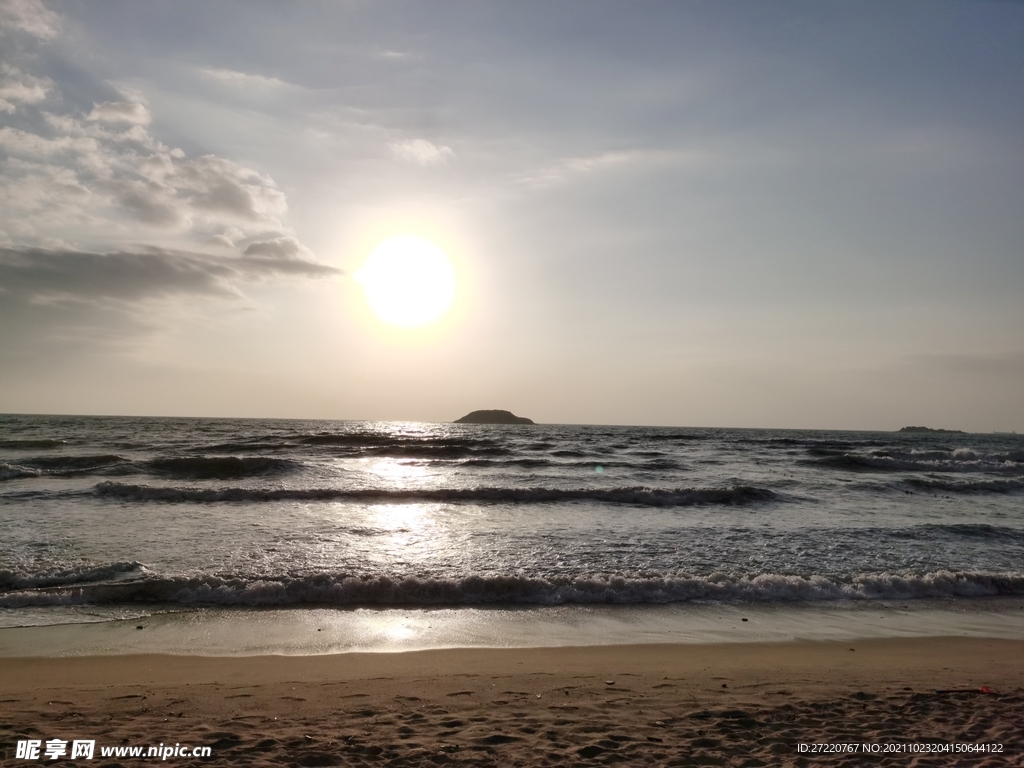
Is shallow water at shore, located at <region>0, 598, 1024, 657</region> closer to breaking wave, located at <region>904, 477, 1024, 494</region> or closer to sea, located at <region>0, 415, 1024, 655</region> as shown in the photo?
sea, located at <region>0, 415, 1024, 655</region>

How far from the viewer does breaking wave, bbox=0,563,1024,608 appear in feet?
32.5

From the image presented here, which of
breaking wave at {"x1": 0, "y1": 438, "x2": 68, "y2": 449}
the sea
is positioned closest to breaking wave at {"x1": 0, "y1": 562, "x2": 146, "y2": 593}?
the sea

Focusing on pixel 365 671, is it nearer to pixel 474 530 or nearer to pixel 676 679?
pixel 676 679

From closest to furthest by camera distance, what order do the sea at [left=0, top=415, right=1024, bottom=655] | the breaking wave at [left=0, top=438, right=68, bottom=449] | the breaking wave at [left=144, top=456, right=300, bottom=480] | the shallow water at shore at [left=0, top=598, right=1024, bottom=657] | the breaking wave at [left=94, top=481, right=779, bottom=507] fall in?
1. the shallow water at shore at [left=0, top=598, right=1024, bottom=657]
2. the sea at [left=0, top=415, right=1024, bottom=655]
3. the breaking wave at [left=94, top=481, right=779, bottom=507]
4. the breaking wave at [left=144, top=456, right=300, bottom=480]
5. the breaking wave at [left=0, top=438, right=68, bottom=449]

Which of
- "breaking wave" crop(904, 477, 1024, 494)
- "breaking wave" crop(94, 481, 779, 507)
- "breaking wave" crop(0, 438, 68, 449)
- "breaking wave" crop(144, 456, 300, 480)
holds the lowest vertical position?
"breaking wave" crop(904, 477, 1024, 494)

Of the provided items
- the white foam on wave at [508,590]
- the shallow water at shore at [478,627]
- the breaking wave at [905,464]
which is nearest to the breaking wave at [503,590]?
the white foam on wave at [508,590]

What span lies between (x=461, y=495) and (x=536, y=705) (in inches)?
651

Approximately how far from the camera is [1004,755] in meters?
4.99

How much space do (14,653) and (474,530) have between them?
9869 millimetres

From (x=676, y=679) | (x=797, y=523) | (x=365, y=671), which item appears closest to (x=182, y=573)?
(x=365, y=671)

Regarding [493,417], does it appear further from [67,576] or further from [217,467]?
[67,576]

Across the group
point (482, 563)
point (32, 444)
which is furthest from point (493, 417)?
point (482, 563)

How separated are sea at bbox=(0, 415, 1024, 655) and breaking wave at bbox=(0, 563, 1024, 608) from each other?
0.04m

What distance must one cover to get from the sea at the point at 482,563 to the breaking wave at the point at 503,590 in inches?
1.4
